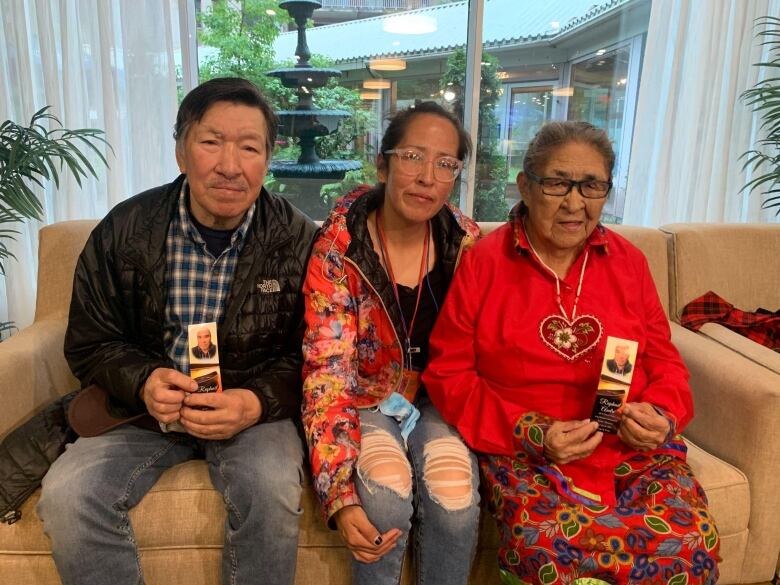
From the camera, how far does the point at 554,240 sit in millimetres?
1415

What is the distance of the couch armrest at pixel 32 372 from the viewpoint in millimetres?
1465

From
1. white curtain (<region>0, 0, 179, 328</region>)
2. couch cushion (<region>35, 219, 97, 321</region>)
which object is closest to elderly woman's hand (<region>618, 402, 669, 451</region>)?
couch cushion (<region>35, 219, 97, 321</region>)

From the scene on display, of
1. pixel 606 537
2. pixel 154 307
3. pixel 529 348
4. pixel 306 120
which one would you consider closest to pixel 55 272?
pixel 154 307

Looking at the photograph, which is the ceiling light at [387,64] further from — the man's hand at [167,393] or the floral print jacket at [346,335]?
the man's hand at [167,393]

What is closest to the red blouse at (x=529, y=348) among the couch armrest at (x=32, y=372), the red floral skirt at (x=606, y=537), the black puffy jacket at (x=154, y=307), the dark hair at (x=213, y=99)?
the red floral skirt at (x=606, y=537)

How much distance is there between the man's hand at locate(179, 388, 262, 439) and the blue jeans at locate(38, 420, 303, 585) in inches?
2.3

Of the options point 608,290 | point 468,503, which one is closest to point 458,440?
Answer: point 468,503

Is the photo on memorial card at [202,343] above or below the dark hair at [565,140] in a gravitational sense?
below

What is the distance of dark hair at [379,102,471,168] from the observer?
4.84ft

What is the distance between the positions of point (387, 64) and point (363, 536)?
9.14 feet

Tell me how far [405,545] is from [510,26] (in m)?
2.98

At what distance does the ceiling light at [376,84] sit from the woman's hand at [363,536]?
8.75ft

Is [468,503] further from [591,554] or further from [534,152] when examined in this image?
[534,152]

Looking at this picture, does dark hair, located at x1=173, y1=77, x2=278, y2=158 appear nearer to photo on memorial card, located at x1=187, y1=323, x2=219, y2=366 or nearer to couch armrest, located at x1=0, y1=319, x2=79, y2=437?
photo on memorial card, located at x1=187, y1=323, x2=219, y2=366
